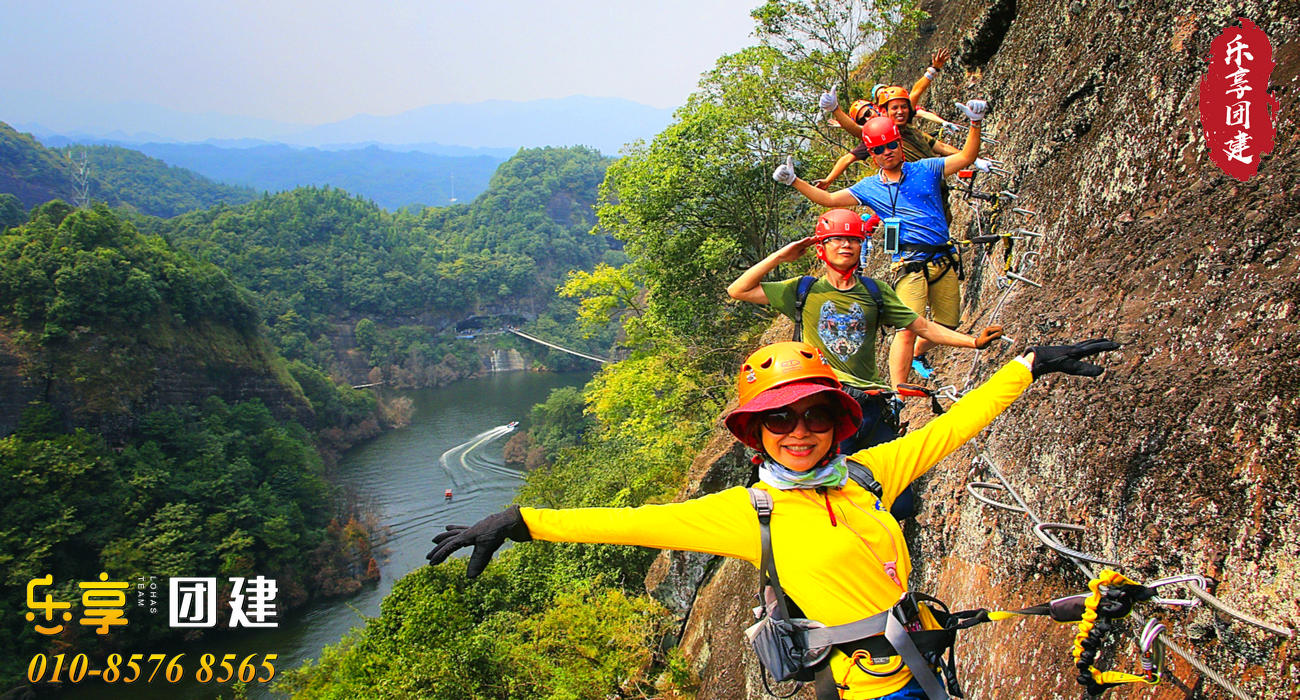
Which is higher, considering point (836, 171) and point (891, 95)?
point (891, 95)

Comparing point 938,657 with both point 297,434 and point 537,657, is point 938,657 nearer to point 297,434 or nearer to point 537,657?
point 537,657

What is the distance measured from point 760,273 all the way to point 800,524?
165 cm

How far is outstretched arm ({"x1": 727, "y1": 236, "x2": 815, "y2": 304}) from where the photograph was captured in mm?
3596

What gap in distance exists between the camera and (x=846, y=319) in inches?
150

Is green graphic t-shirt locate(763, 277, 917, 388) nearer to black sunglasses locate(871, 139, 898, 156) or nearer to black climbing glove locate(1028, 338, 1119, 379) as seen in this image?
black climbing glove locate(1028, 338, 1119, 379)

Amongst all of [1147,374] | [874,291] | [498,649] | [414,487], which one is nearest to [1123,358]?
[1147,374]

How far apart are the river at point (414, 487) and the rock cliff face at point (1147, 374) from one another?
2071 cm

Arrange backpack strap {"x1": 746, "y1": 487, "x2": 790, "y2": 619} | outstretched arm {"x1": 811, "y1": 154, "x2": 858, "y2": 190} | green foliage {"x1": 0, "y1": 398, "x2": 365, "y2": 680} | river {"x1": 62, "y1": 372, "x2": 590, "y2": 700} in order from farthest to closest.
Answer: green foliage {"x1": 0, "y1": 398, "x2": 365, "y2": 680}, river {"x1": 62, "y1": 372, "x2": 590, "y2": 700}, outstretched arm {"x1": 811, "y1": 154, "x2": 858, "y2": 190}, backpack strap {"x1": 746, "y1": 487, "x2": 790, "y2": 619}

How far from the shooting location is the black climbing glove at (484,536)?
2270 mm

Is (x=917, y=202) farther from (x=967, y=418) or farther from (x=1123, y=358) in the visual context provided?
(x=967, y=418)

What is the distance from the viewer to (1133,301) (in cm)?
327

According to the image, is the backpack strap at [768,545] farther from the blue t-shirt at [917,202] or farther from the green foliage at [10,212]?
the green foliage at [10,212]

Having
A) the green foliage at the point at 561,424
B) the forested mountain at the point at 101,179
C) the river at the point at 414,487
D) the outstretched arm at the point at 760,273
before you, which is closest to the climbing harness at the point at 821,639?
the outstretched arm at the point at 760,273

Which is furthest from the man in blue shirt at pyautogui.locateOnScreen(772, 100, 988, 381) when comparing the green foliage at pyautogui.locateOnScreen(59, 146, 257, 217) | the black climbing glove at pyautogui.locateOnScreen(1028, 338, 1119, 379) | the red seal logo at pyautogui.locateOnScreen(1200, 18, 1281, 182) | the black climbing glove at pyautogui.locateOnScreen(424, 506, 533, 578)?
the green foliage at pyautogui.locateOnScreen(59, 146, 257, 217)
